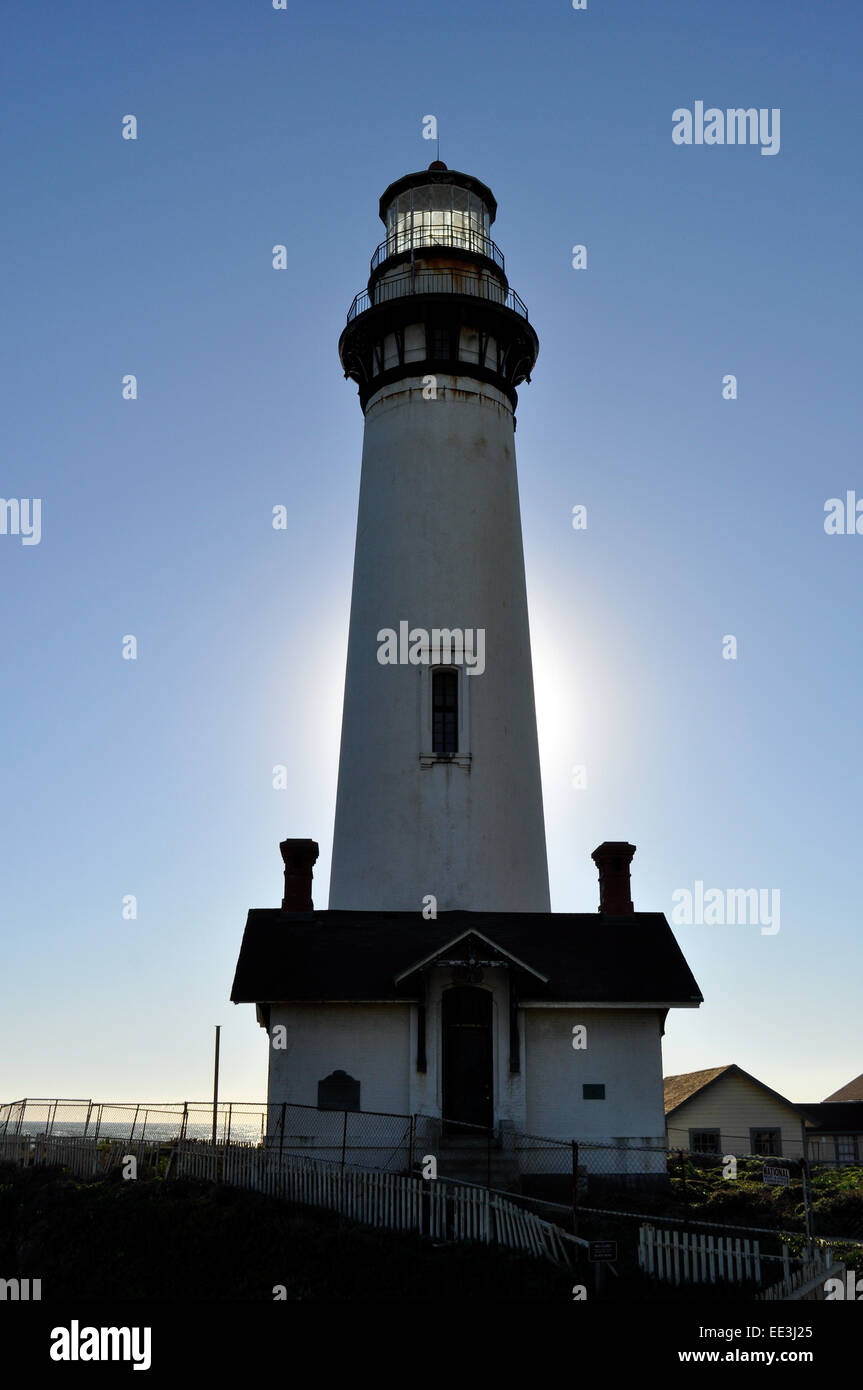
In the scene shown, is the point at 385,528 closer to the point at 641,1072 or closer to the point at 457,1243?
the point at 641,1072

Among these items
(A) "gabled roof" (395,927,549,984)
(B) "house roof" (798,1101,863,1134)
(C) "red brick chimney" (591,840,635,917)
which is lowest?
(B) "house roof" (798,1101,863,1134)

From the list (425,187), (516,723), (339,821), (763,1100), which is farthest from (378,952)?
(763,1100)

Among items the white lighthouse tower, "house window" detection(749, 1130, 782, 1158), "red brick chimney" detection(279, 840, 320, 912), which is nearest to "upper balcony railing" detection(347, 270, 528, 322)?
the white lighthouse tower

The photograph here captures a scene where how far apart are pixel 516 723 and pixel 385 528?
18.0ft

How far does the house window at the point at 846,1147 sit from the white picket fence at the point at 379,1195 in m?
28.3

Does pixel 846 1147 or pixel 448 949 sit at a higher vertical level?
pixel 448 949

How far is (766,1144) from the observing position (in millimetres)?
41844

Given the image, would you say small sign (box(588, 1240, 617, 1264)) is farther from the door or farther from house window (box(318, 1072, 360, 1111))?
house window (box(318, 1072, 360, 1111))

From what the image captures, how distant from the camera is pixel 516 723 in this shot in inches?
1134

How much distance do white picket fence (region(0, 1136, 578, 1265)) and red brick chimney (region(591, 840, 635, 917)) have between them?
8000 millimetres

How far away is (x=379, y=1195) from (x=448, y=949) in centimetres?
549

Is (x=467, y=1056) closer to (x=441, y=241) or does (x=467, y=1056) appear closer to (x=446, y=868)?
(x=446, y=868)

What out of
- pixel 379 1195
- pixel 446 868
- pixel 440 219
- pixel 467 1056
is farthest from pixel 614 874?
pixel 440 219

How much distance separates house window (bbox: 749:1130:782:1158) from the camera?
41.0m
